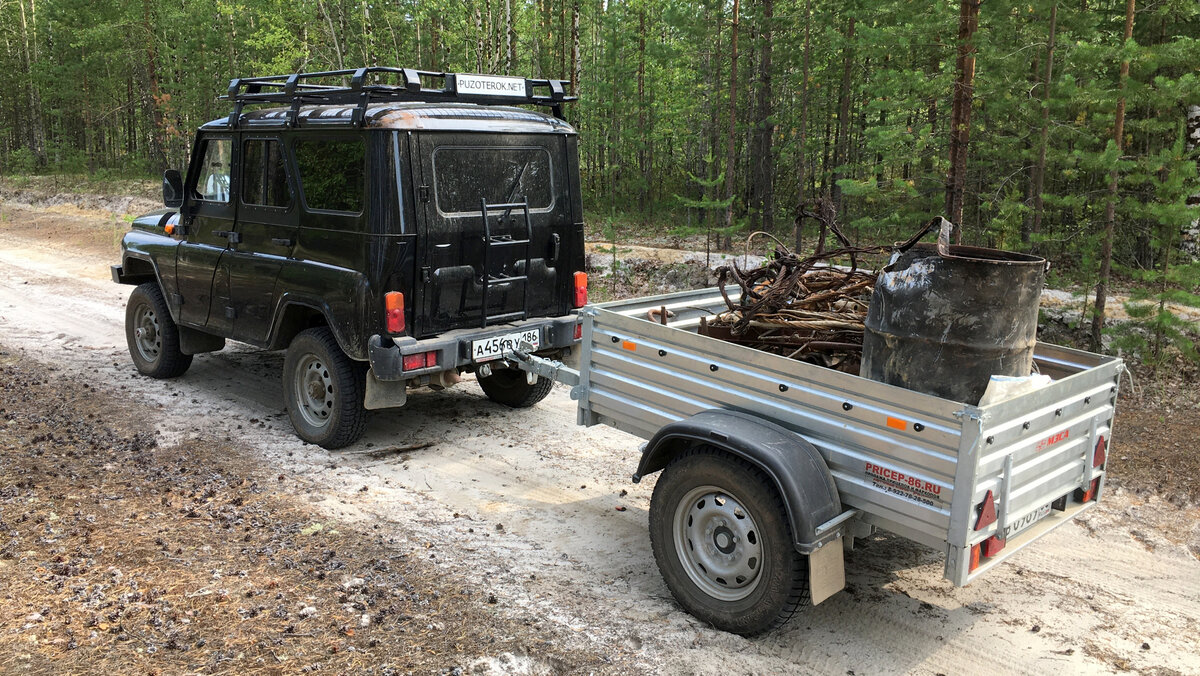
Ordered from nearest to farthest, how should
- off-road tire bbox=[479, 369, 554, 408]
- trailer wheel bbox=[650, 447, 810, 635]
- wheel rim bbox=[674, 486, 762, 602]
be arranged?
trailer wheel bbox=[650, 447, 810, 635], wheel rim bbox=[674, 486, 762, 602], off-road tire bbox=[479, 369, 554, 408]

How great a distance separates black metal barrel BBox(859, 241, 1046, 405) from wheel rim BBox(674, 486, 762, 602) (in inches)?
37.7

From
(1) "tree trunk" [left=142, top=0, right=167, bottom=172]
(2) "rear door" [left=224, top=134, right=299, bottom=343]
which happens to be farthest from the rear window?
(1) "tree trunk" [left=142, top=0, right=167, bottom=172]

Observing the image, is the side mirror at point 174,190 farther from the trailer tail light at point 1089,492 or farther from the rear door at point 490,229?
the trailer tail light at point 1089,492

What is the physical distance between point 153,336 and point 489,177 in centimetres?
A: 414

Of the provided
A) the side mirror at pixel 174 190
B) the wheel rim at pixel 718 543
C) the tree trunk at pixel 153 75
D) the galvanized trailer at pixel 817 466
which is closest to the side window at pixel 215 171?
the side mirror at pixel 174 190

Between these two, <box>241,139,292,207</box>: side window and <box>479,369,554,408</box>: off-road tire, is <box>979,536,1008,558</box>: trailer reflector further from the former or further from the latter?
<box>241,139,292,207</box>: side window

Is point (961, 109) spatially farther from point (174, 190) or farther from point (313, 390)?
point (174, 190)

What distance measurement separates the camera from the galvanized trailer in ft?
10.9

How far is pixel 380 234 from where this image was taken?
557 centimetres

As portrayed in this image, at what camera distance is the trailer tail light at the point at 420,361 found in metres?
5.68

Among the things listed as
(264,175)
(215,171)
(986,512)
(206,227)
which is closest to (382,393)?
(264,175)

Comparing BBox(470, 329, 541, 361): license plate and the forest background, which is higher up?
the forest background

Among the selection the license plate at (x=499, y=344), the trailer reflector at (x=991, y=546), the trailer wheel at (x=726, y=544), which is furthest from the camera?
the license plate at (x=499, y=344)

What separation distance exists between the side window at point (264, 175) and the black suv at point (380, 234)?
0.6 inches
